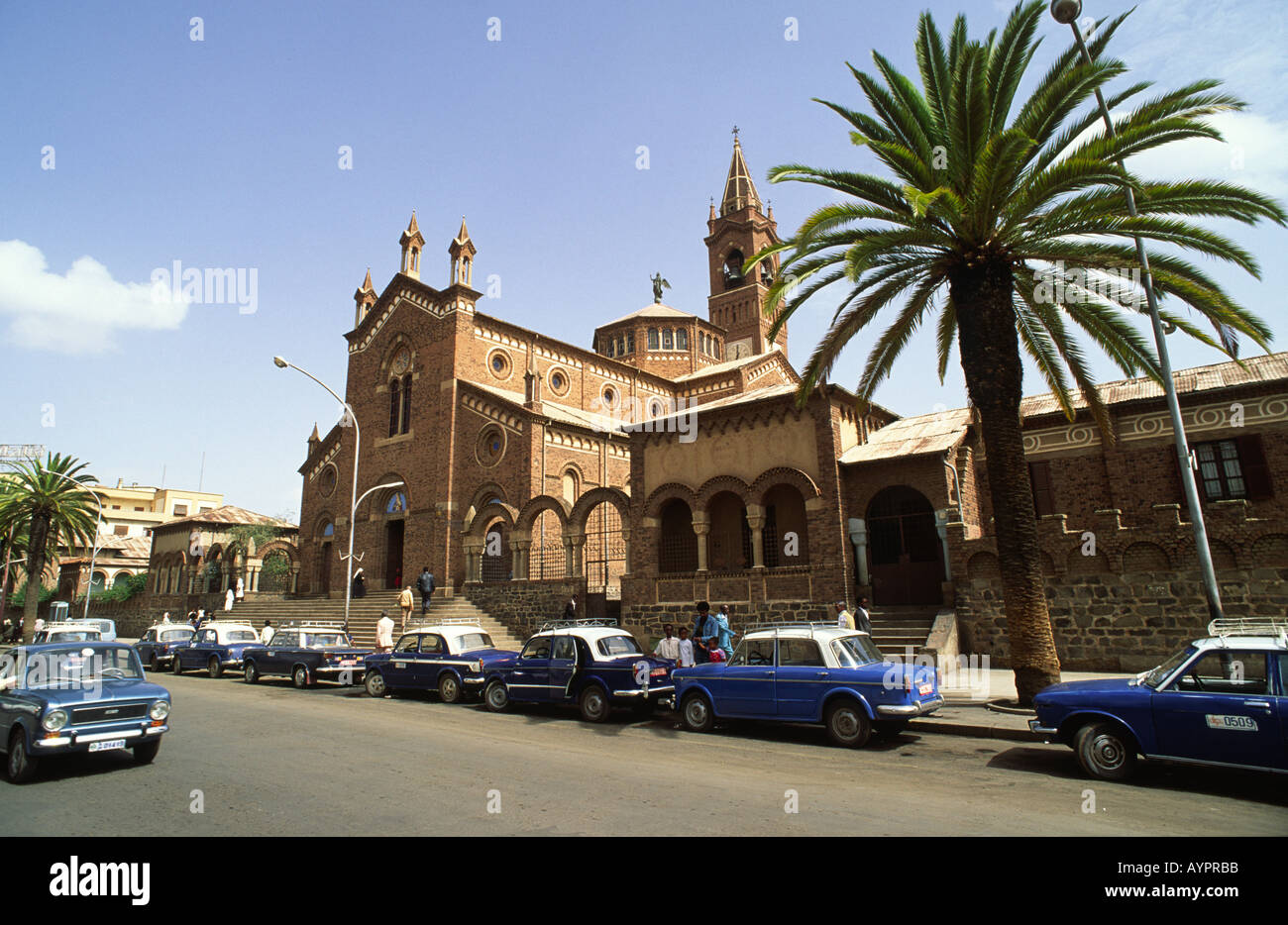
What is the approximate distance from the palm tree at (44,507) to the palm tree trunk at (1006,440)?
39.2 m

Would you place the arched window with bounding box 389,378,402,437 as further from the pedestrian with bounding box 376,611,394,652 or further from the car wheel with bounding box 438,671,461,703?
the car wheel with bounding box 438,671,461,703

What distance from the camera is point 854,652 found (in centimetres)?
982

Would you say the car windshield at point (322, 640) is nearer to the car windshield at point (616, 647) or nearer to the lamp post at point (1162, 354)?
the car windshield at point (616, 647)

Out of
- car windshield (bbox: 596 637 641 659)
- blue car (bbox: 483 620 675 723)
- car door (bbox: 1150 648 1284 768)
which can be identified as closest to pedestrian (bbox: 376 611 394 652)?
blue car (bbox: 483 620 675 723)

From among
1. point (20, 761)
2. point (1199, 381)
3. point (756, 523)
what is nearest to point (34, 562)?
point (20, 761)

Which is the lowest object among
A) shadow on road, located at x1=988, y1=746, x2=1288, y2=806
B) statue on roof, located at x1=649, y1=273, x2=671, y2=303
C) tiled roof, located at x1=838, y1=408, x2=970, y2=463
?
shadow on road, located at x1=988, y1=746, x2=1288, y2=806

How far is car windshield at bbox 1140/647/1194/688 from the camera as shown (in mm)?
6965

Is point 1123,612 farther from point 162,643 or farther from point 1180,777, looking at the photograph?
point 162,643

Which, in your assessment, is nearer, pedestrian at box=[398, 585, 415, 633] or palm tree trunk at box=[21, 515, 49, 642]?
pedestrian at box=[398, 585, 415, 633]

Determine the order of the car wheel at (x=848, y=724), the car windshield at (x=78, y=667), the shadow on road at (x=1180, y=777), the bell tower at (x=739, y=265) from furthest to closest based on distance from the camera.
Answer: the bell tower at (x=739, y=265) → the car wheel at (x=848, y=724) → the car windshield at (x=78, y=667) → the shadow on road at (x=1180, y=777)

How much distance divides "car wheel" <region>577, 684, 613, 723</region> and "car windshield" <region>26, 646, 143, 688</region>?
6.41 metres

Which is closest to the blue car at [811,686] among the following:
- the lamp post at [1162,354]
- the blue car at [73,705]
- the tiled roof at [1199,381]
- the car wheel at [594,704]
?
the car wheel at [594,704]

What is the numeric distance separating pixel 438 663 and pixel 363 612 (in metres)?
13.5

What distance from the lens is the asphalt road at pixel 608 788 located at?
18.5 feet
